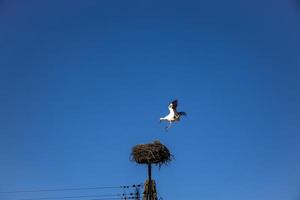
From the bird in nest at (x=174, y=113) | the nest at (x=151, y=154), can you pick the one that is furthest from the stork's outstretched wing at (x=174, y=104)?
the nest at (x=151, y=154)

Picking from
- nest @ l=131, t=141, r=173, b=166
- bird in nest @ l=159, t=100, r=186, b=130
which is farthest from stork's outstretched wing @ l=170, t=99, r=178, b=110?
nest @ l=131, t=141, r=173, b=166

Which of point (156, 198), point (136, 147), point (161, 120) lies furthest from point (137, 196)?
point (161, 120)

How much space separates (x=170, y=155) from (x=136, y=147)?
1.91 metres

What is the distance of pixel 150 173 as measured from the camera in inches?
1123

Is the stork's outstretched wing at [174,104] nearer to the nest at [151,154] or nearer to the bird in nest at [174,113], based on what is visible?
the bird in nest at [174,113]

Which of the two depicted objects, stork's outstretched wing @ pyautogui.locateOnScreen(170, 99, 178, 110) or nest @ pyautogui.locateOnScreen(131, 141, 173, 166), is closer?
stork's outstretched wing @ pyautogui.locateOnScreen(170, 99, 178, 110)

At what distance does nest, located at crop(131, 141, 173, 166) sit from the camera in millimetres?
27875

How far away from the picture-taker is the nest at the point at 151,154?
27875mm

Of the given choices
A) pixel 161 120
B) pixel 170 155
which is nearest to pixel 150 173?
pixel 170 155

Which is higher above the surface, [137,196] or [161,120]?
[161,120]

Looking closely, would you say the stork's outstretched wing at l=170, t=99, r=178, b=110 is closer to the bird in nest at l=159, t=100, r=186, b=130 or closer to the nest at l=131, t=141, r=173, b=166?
the bird in nest at l=159, t=100, r=186, b=130

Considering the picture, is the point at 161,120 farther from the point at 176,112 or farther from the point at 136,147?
the point at 136,147

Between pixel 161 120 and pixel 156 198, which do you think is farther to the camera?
pixel 156 198

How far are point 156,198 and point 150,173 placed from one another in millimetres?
1517
